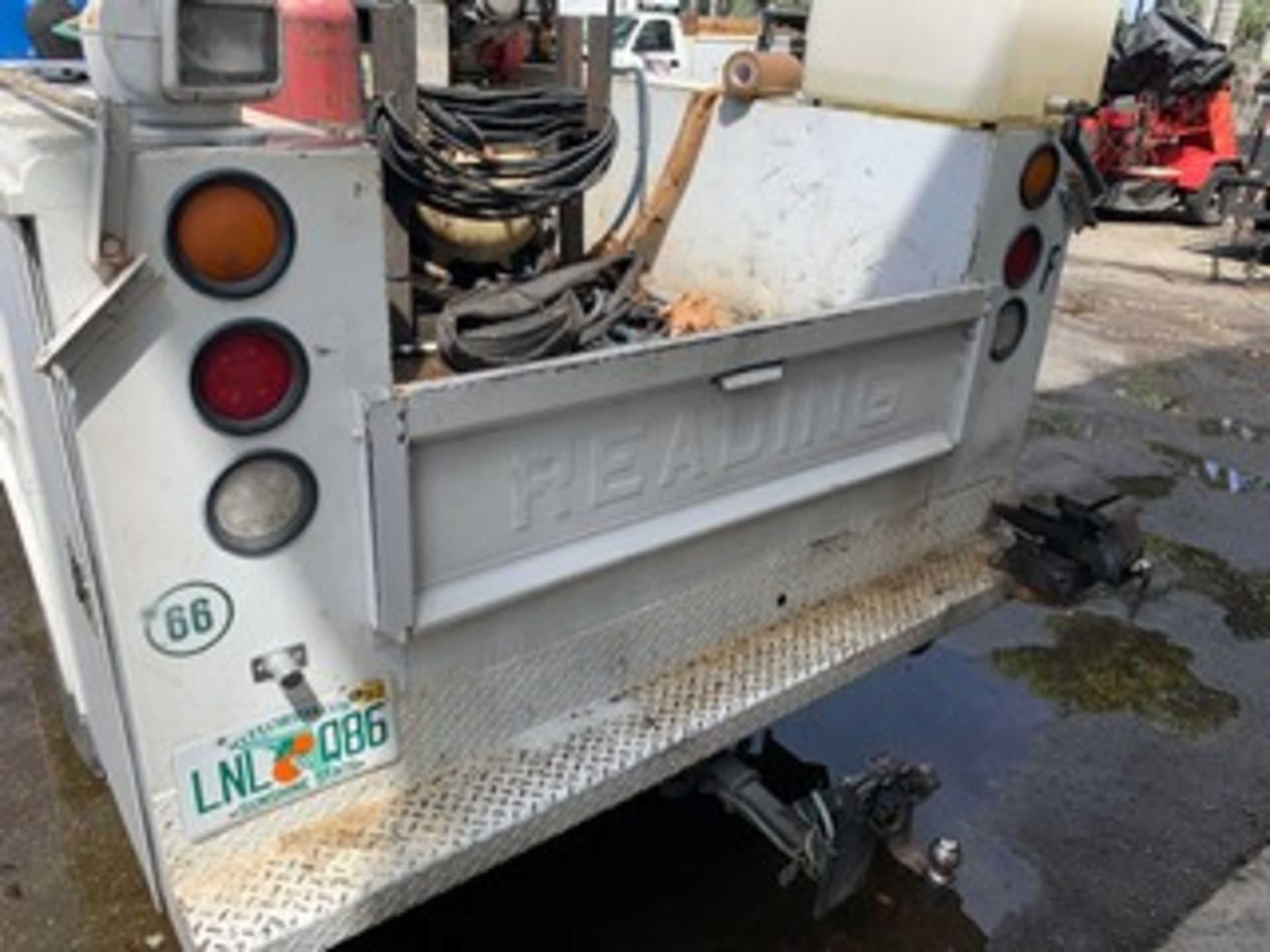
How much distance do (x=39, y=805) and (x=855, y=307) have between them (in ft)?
7.06

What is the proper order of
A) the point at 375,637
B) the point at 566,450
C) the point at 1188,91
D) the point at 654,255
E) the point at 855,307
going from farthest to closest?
the point at 1188,91 → the point at 654,255 → the point at 855,307 → the point at 566,450 → the point at 375,637

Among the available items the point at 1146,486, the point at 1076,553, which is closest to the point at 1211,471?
the point at 1146,486

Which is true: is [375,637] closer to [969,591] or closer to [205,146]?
[205,146]

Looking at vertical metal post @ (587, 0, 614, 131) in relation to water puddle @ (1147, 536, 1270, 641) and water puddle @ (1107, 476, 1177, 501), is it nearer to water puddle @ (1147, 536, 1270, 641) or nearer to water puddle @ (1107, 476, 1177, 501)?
water puddle @ (1147, 536, 1270, 641)

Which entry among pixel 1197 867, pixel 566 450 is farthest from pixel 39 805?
pixel 1197 867

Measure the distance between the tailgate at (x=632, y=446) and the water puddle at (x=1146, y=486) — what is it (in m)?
2.67

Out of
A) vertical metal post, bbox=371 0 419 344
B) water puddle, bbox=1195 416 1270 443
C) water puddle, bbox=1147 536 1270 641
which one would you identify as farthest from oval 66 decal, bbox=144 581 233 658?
water puddle, bbox=1195 416 1270 443

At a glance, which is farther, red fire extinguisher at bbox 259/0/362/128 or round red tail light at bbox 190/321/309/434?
red fire extinguisher at bbox 259/0/362/128

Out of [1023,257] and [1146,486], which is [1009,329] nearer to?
[1023,257]

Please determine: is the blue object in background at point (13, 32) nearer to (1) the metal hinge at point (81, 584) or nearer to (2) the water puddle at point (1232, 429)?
(1) the metal hinge at point (81, 584)

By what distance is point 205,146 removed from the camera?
1275 millimetres

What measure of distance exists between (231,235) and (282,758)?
0.73 metres

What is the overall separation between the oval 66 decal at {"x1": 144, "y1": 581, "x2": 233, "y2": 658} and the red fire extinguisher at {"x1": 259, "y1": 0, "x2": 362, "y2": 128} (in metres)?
1.07

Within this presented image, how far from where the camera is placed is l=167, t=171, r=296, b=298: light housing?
4.16 feet
